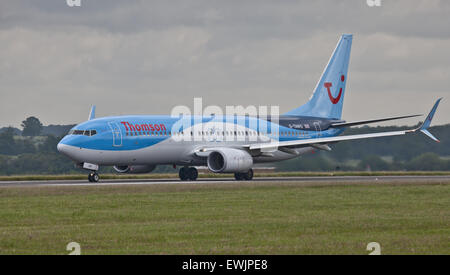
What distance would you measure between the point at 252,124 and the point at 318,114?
756cm

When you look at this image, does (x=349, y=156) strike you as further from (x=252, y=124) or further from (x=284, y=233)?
(x=284, y=233)

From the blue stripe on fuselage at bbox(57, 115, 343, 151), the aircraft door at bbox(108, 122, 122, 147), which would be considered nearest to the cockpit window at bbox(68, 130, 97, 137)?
the blue stripe on fuselage at bbox(57, 115, 343, 151)

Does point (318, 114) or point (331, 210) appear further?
point (318, 114)

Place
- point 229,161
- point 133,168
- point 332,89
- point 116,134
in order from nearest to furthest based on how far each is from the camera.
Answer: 1. point 116,134
2. point 229,161
3. point 133,168
4. point 332,89

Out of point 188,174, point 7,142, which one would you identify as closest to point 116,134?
Answer: point 188,174

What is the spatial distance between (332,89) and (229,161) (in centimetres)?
1572

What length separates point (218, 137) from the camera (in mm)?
54500

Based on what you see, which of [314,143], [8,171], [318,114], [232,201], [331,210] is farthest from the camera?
[8,171]

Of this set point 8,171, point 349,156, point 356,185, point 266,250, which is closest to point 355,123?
point 349,156

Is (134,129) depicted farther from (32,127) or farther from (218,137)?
(32,127)

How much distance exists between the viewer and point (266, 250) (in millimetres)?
19375

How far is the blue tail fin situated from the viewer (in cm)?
6206

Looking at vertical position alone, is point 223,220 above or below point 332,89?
below

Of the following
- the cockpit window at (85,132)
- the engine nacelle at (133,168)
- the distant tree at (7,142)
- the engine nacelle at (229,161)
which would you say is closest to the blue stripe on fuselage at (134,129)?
the cockpit window at (85,132)
